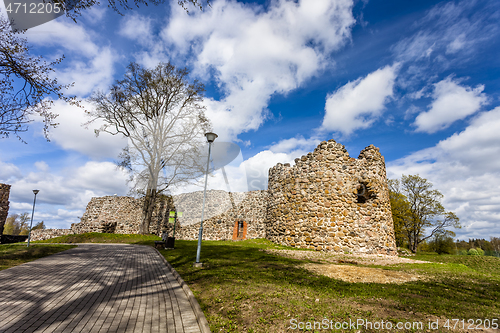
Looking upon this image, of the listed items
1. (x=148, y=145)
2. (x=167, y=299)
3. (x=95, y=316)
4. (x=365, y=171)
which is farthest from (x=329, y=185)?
(x=148, y=145)

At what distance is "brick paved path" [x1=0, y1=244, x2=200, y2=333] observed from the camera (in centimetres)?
362

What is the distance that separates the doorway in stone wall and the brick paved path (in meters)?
14.3

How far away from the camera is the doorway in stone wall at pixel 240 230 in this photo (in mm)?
21234

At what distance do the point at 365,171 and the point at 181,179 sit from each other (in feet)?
53.0

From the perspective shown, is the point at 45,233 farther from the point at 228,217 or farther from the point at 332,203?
the point at 332,203

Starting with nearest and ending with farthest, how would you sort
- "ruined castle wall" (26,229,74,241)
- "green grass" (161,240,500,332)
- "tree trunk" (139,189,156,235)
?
1. "green grass" (161,240,500,332)
2. "tree trunk" (139,189,156,235)
3. "ruined castle wall" (26,229,74,241)

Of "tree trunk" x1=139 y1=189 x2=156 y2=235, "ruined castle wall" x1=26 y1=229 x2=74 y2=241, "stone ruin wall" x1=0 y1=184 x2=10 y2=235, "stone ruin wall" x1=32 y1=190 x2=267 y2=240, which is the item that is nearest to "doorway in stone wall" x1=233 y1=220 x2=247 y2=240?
"stone ruin wall" x1=32 y1=190 x2=267 y2=240

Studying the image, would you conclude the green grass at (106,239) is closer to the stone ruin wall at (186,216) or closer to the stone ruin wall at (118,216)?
the stone ruin wall at (186,216)

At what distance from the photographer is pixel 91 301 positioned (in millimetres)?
4609

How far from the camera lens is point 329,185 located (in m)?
14.5

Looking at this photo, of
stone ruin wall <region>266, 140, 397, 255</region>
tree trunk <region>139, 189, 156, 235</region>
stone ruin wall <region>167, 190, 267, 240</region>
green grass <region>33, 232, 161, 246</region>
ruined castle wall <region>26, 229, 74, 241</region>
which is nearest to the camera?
stone ruin wall <region>266, 140, 397, 255</region>

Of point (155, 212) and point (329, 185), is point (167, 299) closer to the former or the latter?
point (329, 185)

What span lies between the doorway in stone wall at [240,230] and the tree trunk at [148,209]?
26.1ft

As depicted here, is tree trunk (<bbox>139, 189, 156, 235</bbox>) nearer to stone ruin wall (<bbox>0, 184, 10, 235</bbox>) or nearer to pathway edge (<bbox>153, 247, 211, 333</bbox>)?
stone ruin wall (<bbox>0, 184, 10, 235</bbox>)
